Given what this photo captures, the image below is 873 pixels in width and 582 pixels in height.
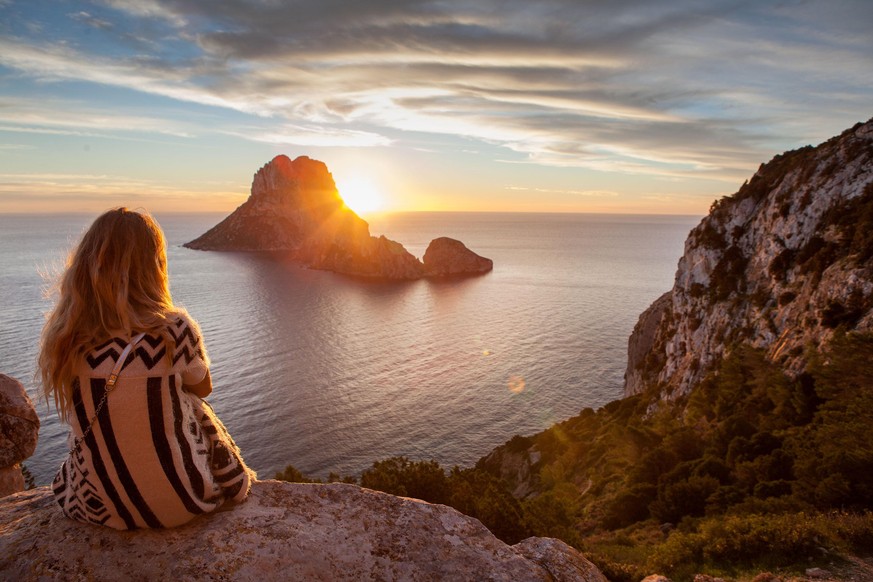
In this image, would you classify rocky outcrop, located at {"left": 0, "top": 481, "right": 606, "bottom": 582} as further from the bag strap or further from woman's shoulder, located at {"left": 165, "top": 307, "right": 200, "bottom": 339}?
woman's shoulder, located at {"left": 165, "top": 307, "right": 200, "bottom": 339}

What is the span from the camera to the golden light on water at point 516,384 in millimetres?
70875

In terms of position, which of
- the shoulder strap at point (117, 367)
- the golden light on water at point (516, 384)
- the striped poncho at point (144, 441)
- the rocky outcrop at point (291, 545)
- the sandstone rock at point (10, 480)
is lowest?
the golden light on water at point (516, 384)

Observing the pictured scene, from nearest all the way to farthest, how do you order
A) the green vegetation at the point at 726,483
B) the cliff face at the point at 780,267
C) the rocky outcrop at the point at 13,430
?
1. the rocky outcrop at the point at 13,430
2. the green vegetation at the point at 726,483
3. the cliff face at the point at 780,267

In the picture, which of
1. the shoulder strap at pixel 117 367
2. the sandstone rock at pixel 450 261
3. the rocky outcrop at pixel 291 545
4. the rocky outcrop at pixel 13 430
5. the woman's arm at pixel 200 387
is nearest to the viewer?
the shoulder strap at pixel 117 367

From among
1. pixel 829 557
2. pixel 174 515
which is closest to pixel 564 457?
pixel 829 557

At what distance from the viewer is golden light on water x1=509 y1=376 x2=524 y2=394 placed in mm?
70875

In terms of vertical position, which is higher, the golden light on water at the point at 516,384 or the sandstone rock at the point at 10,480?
the sandstone rock at the point at 10,480

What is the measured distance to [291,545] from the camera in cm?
543

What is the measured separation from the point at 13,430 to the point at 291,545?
10.5 m

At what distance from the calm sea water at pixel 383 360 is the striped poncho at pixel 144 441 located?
2750 cm

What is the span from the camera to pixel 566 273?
169750 mm

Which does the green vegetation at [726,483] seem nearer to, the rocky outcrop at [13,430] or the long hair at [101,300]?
the long hair at [101,300]

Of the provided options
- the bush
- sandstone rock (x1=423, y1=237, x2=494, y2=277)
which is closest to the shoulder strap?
the bush

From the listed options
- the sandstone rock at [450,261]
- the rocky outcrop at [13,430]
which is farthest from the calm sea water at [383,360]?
the sandstone rock at [450,261]
